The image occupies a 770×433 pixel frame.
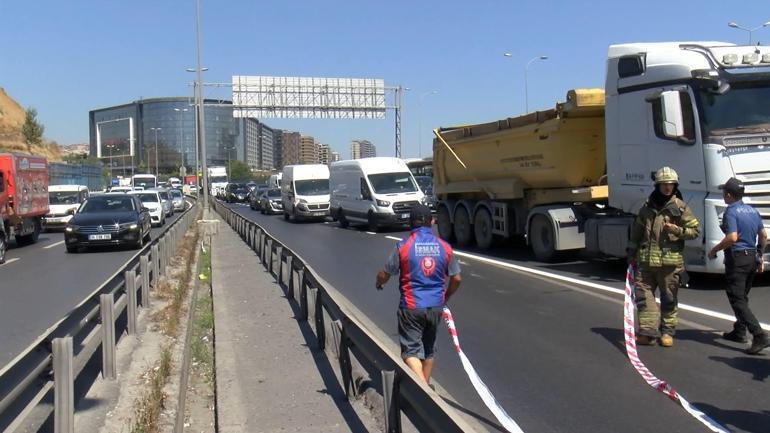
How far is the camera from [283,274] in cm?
1167

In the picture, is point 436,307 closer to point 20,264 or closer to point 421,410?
point 421,410

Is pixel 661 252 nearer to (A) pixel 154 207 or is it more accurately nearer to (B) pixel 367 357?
(B) pixel 367 357

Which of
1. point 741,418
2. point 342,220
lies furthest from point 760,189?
point 342,220

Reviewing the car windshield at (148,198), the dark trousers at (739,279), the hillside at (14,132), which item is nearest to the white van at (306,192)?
the car windshield at (148,198)

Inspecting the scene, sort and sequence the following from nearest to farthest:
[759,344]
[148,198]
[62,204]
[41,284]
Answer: [759,344] → [41,284] → [62,204] → [148,198]

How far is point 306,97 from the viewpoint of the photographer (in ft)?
146

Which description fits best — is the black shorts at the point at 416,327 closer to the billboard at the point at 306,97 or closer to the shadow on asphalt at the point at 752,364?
the shadow on asphalt at the point at 752,364

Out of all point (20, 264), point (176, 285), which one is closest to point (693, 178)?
point (176, 285)

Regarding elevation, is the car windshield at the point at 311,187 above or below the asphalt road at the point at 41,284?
above

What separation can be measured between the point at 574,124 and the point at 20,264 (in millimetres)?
13012

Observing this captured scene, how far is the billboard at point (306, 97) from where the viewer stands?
43.7 metres

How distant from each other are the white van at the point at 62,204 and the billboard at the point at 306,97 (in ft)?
46.3

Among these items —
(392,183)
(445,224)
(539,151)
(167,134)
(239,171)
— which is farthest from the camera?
(167,134)

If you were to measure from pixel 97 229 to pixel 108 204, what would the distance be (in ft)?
6.77
